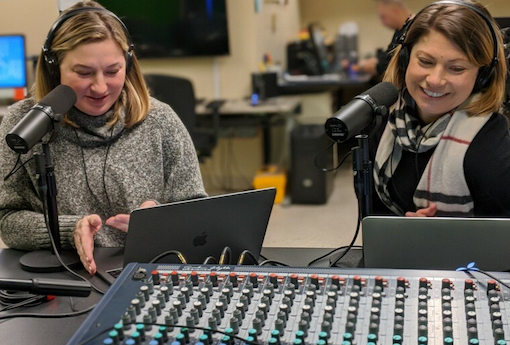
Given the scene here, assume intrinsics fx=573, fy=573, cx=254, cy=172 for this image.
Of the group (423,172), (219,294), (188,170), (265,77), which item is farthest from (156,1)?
(219,294)

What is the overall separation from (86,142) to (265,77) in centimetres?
286

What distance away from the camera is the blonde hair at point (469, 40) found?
1.26 m

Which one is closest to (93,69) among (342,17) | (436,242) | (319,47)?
(436,242)

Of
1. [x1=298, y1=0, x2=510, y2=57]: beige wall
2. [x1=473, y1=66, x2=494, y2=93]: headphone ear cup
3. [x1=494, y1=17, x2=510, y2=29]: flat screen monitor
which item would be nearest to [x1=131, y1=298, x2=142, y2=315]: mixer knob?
[x1=473, y1=66, x2=494, y2=93]: headphone ear cup

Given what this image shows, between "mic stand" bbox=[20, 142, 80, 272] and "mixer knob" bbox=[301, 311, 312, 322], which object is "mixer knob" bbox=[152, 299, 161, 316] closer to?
"mixer knob" bbox=[301, 311, 312, 322]

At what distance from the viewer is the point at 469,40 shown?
4.12 ft

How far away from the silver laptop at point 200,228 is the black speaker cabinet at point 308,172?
9.18 ft

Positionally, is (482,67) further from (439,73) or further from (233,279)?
(233,279)

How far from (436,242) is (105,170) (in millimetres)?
862

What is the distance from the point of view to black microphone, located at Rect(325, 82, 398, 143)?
98 cm

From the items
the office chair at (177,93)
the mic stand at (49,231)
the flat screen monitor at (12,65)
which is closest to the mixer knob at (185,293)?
the mic stand at (49,231)

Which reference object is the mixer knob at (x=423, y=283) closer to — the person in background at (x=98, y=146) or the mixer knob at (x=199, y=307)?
the mixer knob at (x=199, y=307)

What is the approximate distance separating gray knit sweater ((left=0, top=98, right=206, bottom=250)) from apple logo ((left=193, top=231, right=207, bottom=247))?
1.31 ft

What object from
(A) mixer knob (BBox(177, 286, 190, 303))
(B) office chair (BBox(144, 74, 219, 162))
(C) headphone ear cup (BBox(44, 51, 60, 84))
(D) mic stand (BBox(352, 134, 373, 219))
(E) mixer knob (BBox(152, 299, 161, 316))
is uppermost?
(C) headphone ear cup (BBox(44, 51, 60, 84))
